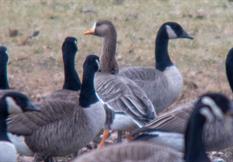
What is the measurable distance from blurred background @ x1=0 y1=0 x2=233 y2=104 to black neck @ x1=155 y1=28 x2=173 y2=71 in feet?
1.96

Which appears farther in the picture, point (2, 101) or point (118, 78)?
point (118, 78)

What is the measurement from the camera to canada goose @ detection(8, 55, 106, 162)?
38.9ft

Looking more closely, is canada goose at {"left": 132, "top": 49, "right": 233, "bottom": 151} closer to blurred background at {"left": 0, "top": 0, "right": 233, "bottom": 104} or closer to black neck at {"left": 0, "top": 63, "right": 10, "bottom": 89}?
black neck at {"left": 0, "top": 63, "right": 10, "bottom": 89}

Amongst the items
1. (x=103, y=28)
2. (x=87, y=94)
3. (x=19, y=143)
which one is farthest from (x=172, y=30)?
(x=19, y=143)

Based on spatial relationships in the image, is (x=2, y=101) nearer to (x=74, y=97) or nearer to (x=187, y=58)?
(x=74, y=97)

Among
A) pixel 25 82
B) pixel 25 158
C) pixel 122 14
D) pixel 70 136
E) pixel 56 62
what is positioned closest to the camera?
pixel 70 136

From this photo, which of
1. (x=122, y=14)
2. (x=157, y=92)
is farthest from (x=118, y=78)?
(x=122, y=14)

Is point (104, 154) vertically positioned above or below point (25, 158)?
above

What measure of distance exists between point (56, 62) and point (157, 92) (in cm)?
319

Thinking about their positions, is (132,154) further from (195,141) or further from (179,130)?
(179,130)

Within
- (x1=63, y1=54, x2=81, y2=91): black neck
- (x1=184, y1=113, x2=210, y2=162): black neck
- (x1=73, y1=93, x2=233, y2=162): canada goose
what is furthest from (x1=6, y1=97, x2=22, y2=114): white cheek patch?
(x1=63, y1=54, x2=81, y2=91): black neck

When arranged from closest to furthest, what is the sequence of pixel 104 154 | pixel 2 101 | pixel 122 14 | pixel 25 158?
pixel 104 154
pixel 2 101
pixel 25 158
pixel 122 14

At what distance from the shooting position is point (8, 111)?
1084 cm

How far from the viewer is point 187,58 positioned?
56.3 ft
